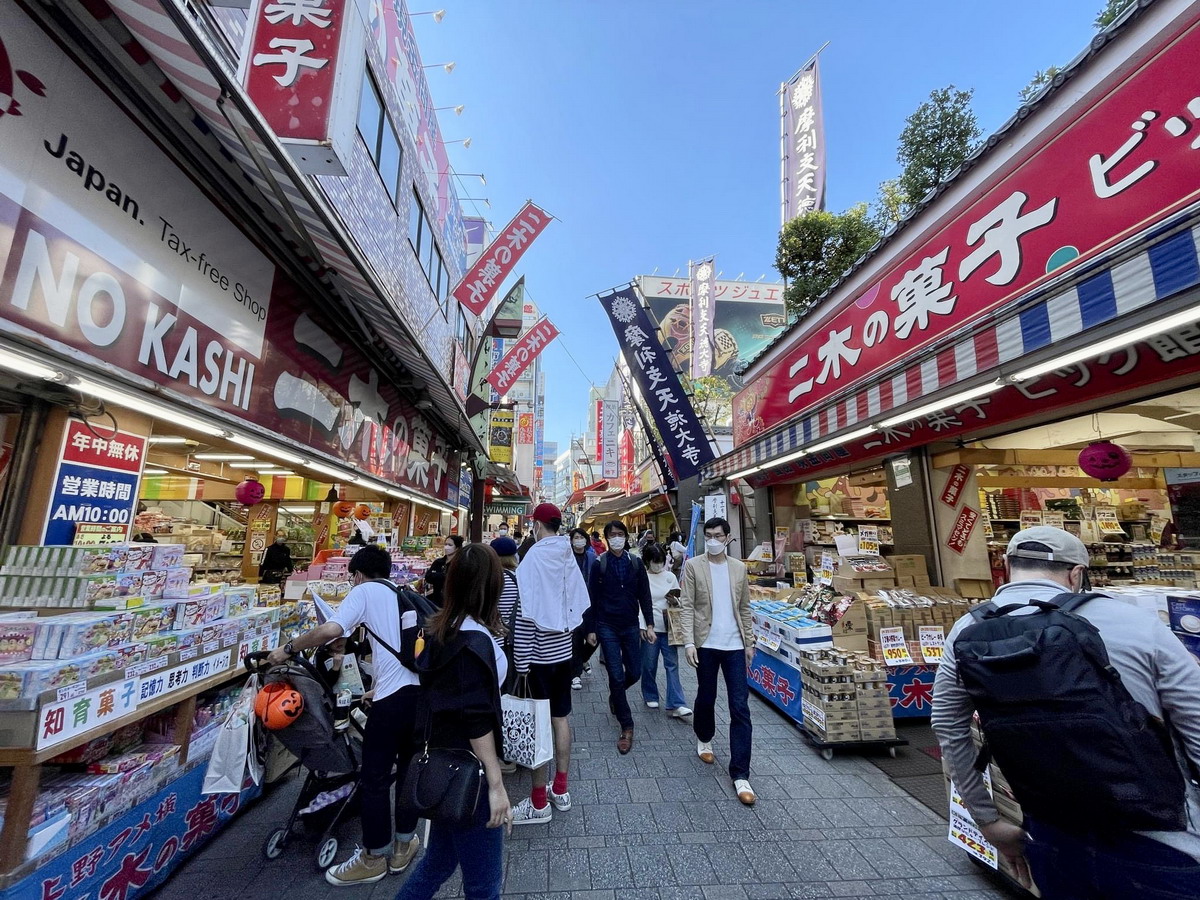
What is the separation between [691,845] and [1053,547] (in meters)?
2.70

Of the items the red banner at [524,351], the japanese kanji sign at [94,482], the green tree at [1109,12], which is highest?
the green tree at [1109,12]

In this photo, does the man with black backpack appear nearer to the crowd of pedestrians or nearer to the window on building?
the crowd of pedestrians

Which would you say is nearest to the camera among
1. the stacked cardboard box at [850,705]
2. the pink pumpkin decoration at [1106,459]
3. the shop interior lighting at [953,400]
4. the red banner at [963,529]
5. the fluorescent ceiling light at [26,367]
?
the fluorescent ceiling light at [26,367]

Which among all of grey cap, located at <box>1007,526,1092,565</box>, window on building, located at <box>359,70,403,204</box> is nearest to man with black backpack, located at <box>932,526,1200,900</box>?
grey cap, located at <box>1007,526,1092,565</box>

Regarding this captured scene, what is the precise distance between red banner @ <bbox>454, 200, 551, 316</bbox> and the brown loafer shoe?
6.91 m

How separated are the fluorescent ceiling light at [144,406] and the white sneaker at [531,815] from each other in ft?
12.9

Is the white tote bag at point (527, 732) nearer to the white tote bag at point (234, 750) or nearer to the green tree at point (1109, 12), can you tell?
the white tote bag at point (234, 750)

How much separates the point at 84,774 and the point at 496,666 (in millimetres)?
2398

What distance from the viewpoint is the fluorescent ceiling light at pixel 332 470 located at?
629 centimetres

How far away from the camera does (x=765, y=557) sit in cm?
1023

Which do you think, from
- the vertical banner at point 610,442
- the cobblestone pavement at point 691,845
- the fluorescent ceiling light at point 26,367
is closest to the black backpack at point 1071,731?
the cobblestone pavement at point 691,845

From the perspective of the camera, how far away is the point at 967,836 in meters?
2.81

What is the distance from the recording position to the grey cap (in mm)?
1886

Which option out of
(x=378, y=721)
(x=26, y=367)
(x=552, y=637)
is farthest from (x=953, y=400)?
(x=26, y=367)
